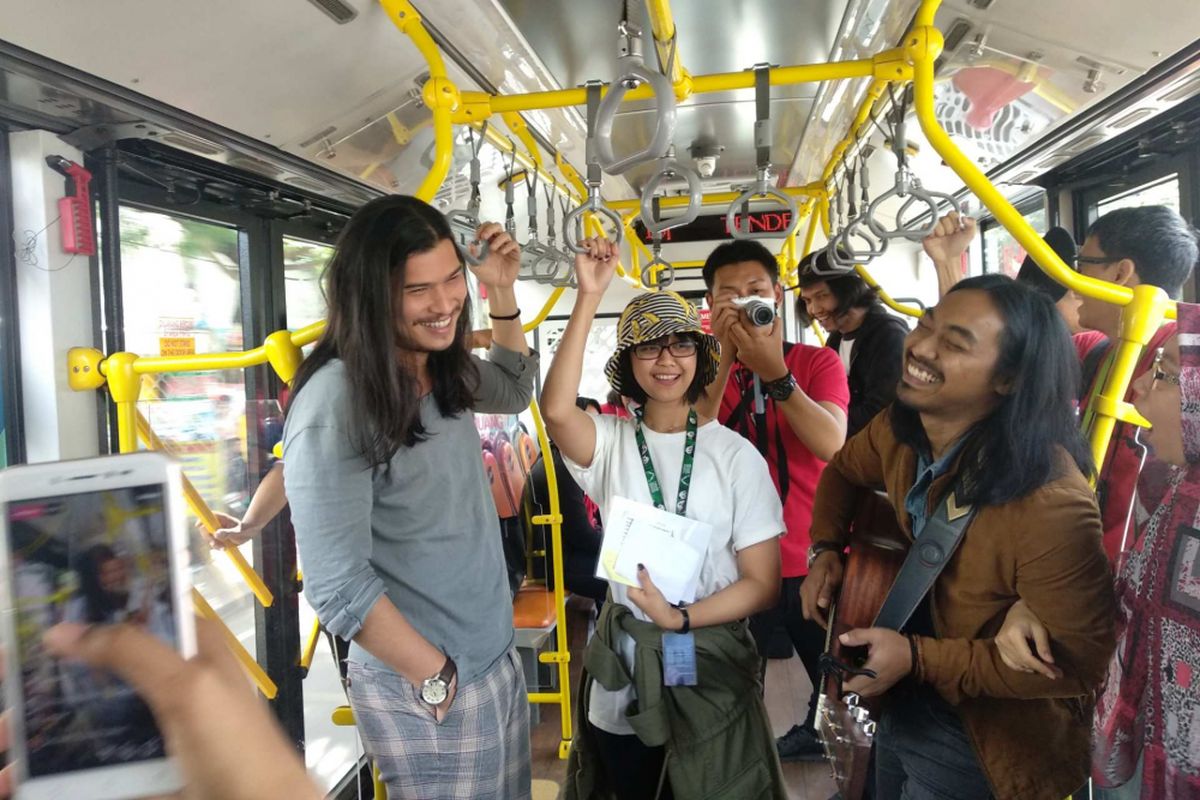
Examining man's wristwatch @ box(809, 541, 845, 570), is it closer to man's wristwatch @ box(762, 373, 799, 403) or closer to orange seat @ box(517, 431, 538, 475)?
man's wristwatch @ box(762, 373, 799, 403)

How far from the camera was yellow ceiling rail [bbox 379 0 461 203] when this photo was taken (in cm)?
152

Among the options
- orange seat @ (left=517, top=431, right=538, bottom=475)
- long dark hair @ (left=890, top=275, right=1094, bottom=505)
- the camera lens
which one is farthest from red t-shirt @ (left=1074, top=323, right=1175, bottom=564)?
orange seat @ (left=517, top=431, right=538, bottom=475)

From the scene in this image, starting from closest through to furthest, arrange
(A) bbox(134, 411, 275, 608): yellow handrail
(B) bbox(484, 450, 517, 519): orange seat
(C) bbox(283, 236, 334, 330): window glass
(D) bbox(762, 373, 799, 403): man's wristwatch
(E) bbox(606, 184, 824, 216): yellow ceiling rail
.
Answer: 1. (A) bbox(134, 411, 275, 608): yellow handrail
2. (D) bbox(762, 373, 799, 403): man's wristwatch
3. (C) bbox(283, 236, 334, 330): window glass
4. (E) bbox(606, 184, 824, 216): yellow ceiling rail
5. (B) bbox(484, 450, 517, 519): orange seat

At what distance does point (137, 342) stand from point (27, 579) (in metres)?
1.79

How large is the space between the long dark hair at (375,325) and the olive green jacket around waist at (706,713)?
2.25 ft

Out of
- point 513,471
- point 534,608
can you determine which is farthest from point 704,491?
point 513,471

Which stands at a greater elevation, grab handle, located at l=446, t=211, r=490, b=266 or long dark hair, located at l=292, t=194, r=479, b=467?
grab handle, located at l=446, t=211, r=490, b=266

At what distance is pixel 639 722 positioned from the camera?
145 centimetres

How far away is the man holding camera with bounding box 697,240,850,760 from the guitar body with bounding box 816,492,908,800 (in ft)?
1.26

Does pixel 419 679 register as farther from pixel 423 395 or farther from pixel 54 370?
pixel 54 370

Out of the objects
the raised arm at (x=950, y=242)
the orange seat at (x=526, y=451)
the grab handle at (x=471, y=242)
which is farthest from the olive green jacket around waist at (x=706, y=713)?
the orange seat at (x=526, y=451)

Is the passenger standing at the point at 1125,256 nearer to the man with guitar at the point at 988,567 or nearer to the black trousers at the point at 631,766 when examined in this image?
the man with guitar at the point at 988,567

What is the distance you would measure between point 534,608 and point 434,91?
261 centimetres

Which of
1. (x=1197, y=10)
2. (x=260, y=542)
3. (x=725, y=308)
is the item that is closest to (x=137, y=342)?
(x=260, y=542)
